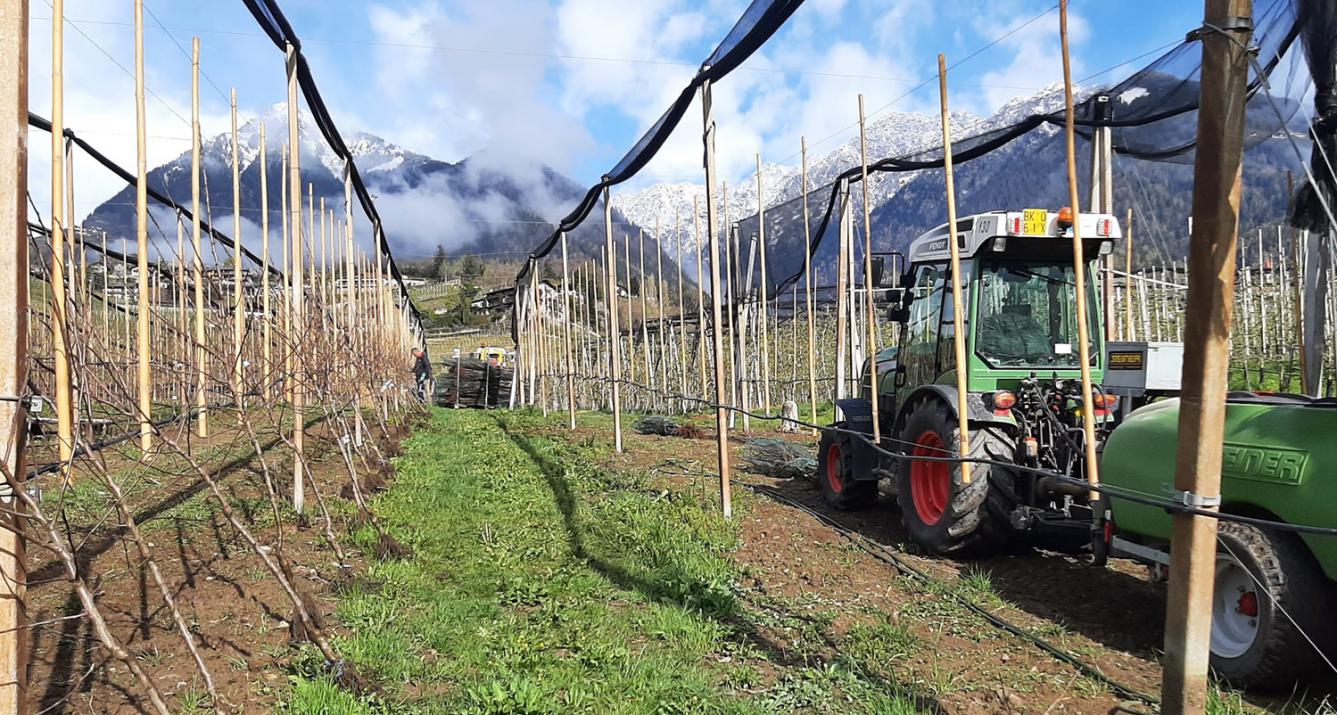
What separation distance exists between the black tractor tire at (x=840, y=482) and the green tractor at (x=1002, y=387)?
0.64m

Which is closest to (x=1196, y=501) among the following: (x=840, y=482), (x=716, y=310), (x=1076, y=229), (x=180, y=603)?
(x=1076, y=229)

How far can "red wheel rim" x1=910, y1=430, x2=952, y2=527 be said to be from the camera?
6184mm

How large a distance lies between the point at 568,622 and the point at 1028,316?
4.01 meters

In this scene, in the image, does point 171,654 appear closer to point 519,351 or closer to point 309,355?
point 309,355

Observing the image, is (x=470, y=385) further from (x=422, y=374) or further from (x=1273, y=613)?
(x=1273, y=613)

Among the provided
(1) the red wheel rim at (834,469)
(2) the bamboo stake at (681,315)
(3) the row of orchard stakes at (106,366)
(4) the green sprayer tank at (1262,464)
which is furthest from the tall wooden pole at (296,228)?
(2) the bamboo stake at (681,315)

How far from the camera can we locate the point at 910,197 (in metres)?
17.0

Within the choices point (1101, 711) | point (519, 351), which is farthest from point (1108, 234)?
point (519, 351)

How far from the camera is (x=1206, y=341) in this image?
7.18 feet

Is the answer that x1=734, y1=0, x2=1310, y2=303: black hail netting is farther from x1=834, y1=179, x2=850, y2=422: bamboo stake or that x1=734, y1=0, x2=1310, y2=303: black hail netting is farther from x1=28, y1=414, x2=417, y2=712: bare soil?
x1=28, y1=414, x2=417, y2=712: bare soil

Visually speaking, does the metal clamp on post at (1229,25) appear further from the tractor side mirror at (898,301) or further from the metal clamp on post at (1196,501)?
the tractor side mirror at (898,301)

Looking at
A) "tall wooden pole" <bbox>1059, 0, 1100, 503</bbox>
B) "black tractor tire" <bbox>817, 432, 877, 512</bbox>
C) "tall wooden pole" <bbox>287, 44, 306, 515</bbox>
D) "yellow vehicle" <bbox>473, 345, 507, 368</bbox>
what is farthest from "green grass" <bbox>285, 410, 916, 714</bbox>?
"yellow vehicle" <bbox>473, 345, 507, 368</bbox>

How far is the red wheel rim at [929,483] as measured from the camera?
20.3 feet

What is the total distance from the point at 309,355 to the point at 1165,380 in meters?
6.26
